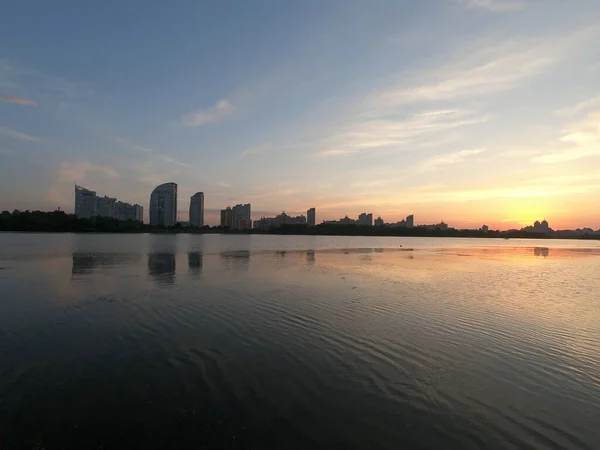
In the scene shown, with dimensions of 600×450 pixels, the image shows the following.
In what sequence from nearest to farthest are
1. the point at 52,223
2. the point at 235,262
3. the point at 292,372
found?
the point at 292,372 < the point at 235,262 < the point at 52,223

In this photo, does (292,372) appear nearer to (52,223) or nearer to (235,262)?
(235,262)

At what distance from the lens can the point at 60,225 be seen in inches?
6152

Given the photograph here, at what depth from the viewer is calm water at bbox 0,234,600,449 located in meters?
6.25

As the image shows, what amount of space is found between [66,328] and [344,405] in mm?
10040

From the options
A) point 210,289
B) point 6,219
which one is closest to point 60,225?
point 6,219

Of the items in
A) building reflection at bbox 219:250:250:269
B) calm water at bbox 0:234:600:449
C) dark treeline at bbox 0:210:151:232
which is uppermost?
dark treeline at bbox 0:210:151:232

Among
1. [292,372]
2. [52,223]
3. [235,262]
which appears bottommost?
[292,372]

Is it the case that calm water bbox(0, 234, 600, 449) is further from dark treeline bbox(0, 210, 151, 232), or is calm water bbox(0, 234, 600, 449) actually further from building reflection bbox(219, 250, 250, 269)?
dark treeline bbox(0, 210, 151, 232)

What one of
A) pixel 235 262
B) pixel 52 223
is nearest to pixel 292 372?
pixel 235 262

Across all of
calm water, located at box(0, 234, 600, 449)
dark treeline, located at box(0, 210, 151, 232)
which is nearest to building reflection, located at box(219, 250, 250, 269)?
calm water, located at box(0, 234, 600, 449)

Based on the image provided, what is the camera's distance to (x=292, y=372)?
8883mm

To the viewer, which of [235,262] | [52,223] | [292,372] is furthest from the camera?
[52,223]

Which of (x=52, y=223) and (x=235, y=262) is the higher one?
(x=52, y=223)

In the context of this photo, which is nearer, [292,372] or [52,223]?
[292,372]
